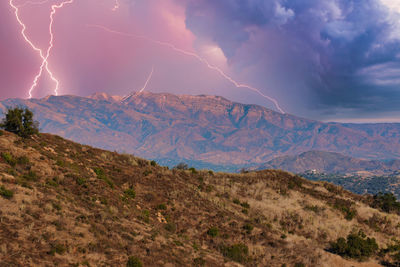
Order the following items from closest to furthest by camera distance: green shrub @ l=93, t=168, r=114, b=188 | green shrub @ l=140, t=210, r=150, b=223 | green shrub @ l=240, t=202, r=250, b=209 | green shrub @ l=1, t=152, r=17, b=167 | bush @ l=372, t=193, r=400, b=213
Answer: green shrub @ l=1, t=152, r=17, b=167 < green shrub @ l=140, t=210, r=150, b=223 < green shrub @ l=93, t=168, r=114, b=188 < green shrub @ l=240, t=202, r=250, b=209 < bush @ l=372, t=193, r=400, b=213

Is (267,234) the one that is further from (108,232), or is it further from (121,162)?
(121,162)

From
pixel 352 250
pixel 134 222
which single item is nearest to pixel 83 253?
pixel 134 222

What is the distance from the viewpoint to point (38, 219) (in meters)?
16.2

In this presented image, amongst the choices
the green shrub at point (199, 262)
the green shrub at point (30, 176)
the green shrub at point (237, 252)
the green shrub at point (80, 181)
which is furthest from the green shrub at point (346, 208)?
the green shrub at point (30, 176)

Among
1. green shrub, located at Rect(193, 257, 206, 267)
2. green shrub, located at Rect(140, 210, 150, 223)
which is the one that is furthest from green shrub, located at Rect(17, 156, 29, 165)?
green shrub, located at Rect(193, 257, 206, 267)

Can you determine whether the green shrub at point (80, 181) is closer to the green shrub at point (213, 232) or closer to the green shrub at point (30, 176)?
the green shrub at point (30, 176)

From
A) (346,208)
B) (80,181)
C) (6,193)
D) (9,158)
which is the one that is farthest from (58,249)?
(346,208)

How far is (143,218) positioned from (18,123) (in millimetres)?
21445

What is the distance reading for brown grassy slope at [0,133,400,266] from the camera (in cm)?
1531

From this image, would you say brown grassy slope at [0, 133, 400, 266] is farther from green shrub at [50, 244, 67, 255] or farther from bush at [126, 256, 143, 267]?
bush at [126, 256, 143, 267]

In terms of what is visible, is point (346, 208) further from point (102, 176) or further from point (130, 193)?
point (102, 176)

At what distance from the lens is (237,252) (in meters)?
22.8

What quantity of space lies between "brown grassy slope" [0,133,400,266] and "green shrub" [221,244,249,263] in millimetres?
133

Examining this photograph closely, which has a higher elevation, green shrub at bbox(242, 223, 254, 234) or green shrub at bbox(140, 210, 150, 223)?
green shrub at bbox(242, 223, 254, 234)
